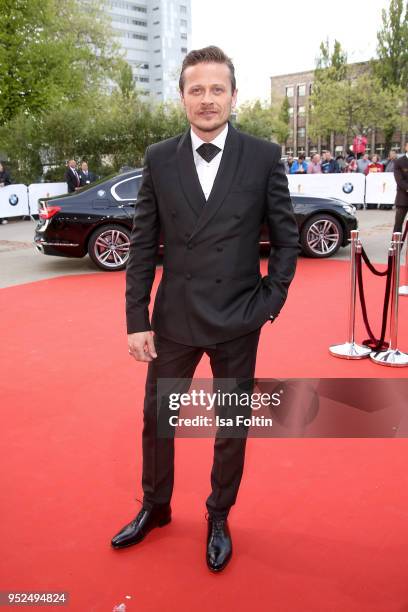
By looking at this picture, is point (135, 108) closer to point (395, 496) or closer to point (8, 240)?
point (8, 240)

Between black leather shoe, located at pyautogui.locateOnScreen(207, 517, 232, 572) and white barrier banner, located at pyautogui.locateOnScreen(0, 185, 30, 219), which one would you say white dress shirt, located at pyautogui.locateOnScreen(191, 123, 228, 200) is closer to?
black leather shoe, located at pyautogui.locateOnScreen(207, 517, 232, 572)

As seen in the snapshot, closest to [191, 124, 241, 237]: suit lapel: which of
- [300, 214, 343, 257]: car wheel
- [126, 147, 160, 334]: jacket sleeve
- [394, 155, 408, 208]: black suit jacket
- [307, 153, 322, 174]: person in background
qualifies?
[126, 147, 160, 334]: jacket sleeve

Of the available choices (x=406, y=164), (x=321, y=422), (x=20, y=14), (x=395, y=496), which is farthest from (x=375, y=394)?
(x=20, y=14)

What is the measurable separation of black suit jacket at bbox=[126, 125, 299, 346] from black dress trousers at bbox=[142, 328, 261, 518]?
78 mm

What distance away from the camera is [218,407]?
2518 millimetres

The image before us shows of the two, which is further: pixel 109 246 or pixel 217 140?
pixel 109 246

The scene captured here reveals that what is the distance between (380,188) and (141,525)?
1749 centimetres

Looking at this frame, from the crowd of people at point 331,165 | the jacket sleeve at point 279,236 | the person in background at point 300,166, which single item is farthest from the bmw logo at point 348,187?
the jacket sleeve at point 279,236

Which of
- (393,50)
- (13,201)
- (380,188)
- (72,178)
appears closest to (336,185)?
(380,188)

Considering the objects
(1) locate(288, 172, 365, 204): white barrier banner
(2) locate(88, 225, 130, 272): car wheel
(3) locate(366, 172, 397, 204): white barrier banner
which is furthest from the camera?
(1) locate(288, 172, 365, 204): white barrier banner

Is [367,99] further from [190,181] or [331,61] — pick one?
[190,181]

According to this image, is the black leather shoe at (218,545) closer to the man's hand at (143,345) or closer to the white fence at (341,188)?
the man's hand at (143,345)

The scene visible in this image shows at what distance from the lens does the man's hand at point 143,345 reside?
7.94ft

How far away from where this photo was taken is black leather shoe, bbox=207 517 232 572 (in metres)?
2.43
